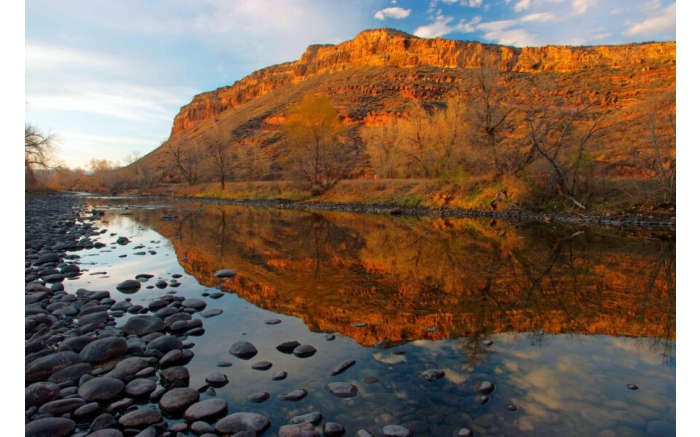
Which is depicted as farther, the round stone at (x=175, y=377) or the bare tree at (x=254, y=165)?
the bare tree at (x=254, y=165)

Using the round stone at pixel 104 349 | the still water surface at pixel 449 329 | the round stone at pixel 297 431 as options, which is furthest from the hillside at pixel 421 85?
the round stone at pixel 104 349

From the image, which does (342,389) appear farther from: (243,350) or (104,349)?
(104,349)

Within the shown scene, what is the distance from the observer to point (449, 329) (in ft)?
18.0

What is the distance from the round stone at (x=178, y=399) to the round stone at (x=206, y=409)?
10cm

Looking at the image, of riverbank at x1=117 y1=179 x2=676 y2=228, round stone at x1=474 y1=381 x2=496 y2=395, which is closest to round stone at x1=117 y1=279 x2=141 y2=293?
round stone at x1=474 y1=381 x2=496 y2=395

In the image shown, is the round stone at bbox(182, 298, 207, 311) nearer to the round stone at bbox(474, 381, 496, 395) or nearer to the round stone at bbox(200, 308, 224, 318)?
the round stone at bbox(200, 308, 224, 318)

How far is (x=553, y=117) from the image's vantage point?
2464 cm

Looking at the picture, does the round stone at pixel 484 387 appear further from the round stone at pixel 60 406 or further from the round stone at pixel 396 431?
the round stone at pixel 60 406

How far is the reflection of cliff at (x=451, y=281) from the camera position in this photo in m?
5.81

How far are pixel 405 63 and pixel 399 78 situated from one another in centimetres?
1826

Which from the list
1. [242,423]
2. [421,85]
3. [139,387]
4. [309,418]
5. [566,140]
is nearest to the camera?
[242,423]

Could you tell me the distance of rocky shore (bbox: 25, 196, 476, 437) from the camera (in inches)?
120

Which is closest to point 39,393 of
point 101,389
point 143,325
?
point 101,389

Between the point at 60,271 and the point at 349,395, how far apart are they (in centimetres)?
915
